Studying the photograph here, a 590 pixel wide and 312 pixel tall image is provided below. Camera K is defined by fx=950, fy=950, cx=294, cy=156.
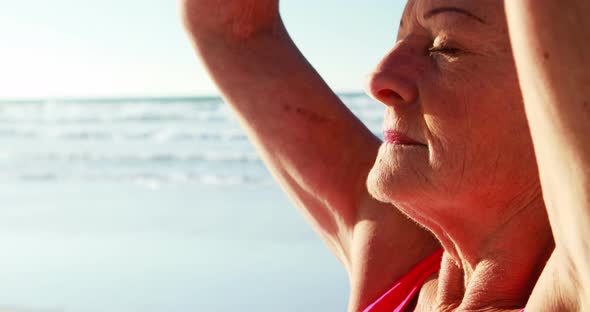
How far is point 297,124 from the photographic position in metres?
2.45

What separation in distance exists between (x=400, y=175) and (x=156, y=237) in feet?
14.2

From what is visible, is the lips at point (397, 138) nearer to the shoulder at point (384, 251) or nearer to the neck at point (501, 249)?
the neck at point (501, 249)

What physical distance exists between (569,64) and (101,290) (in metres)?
3.98

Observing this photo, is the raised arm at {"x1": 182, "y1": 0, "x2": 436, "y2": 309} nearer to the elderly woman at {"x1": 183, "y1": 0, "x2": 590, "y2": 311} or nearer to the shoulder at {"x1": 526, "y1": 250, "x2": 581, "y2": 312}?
the elderly woman at {"x1": 183, "y1": 0, "x2": 590, "y2": 311}

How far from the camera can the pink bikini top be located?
7.30 feet

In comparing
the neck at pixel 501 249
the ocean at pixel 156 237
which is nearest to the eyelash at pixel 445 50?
the neck at pixel 501 249

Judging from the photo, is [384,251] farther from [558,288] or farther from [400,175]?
[558,288]

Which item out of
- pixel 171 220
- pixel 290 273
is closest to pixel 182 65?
pixel 171 220

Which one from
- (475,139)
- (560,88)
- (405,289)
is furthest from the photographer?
(405,289)

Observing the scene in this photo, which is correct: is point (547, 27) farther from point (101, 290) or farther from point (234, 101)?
point (101, 290)

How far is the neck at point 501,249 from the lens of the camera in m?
1.83

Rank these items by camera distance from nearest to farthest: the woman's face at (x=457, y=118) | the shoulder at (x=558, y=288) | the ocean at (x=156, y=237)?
the shoulder at (x=558, y=288) < the woman's face at (x=457, y=118) < the ocean at (x=156, y=237)

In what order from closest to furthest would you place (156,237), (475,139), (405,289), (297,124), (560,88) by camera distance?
(560,88), (475,139), (405,289), (297,124), (156,237)

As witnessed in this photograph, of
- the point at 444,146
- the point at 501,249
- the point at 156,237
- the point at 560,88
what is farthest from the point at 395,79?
the point at 156,237
